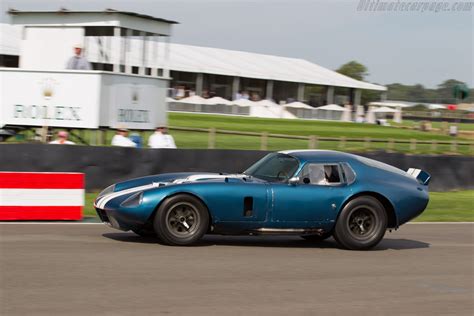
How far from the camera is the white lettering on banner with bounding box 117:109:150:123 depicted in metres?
17.6

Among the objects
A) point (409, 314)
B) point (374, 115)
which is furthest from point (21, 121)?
point (374, 115)

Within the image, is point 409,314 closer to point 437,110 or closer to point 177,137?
point 177,137

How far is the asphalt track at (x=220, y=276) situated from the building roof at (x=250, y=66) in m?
39.2

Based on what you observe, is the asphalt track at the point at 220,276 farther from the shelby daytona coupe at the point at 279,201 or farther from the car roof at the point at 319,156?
the car roof at the point at 319,156

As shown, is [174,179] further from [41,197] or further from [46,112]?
[46,112]

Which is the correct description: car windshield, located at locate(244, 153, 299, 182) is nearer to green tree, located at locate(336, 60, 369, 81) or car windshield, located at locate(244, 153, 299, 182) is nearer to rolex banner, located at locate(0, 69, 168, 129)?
rolex banner, located at locate(0, 69, 168, 129)

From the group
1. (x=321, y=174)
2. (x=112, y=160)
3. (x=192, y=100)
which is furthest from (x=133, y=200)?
(x=192, y=100)

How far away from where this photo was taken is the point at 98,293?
5816 millimetres

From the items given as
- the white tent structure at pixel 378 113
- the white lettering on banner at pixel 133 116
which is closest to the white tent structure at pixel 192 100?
the white tent structure at pixel 378 113

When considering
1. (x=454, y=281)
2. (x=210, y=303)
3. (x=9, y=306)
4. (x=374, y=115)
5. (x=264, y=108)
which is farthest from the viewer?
(x=374, y=115)

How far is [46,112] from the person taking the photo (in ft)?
55.4

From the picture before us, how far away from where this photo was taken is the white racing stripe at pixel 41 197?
9914 mm

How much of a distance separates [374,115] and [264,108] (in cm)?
1117

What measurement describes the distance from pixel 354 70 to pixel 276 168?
361ft
